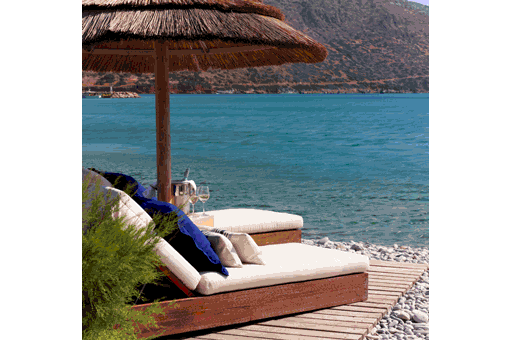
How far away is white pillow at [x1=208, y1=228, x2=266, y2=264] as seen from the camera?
3311 millimetres

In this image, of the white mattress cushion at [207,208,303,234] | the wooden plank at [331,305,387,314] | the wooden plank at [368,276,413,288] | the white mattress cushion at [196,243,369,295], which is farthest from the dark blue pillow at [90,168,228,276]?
the wooden plank at [368,276,413,288]

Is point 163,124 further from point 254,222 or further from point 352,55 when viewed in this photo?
point 352,55

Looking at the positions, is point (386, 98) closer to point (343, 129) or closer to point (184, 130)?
point (343, 129)

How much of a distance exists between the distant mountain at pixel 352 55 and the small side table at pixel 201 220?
141 ft

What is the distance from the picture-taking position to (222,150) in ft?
122

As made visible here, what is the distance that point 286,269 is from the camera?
330 centimetres

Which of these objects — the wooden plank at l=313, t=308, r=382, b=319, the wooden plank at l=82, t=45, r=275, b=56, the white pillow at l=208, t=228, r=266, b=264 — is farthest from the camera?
the wooden plank at l=82, t=45, r=275, b=56

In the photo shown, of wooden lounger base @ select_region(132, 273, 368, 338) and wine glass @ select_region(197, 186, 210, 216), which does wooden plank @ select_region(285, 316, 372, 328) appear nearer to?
wooden lounger base @ select_region(132, 273, 368, 338)

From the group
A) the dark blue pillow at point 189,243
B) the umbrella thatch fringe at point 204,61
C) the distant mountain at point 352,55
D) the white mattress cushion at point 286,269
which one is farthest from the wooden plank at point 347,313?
the distant mountain at point 352,55

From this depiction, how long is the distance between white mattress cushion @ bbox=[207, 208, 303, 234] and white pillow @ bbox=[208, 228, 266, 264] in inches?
35.1

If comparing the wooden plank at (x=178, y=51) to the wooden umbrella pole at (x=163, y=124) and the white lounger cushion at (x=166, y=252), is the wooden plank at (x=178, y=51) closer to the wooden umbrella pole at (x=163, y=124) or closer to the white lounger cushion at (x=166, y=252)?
the wooden umbrella pole at (x=163, y=124)

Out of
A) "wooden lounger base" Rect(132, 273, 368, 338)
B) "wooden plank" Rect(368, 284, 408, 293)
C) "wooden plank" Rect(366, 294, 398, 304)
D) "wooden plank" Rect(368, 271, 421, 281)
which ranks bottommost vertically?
"wooden plank" Rect(368, 271, 421, 281)

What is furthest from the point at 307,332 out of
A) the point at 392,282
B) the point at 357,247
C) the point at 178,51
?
the point at 178,51
